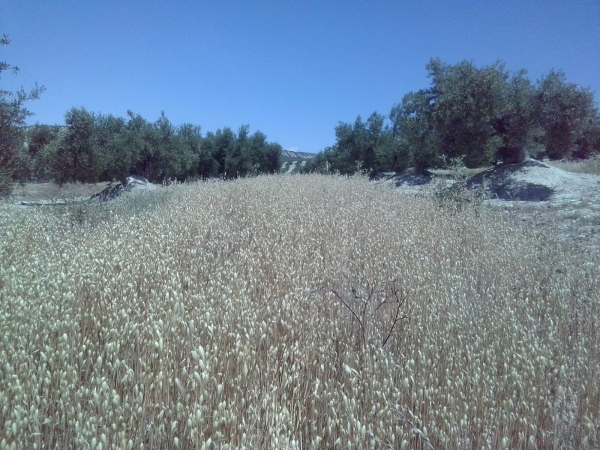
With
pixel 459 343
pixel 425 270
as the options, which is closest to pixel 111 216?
pixel 425 270

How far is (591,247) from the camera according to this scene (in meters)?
5.19

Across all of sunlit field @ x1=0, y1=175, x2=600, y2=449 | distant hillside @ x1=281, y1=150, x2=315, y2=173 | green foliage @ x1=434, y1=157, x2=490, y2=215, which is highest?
distant hillside @ x1=281, y1=150, x2=315, y2=173

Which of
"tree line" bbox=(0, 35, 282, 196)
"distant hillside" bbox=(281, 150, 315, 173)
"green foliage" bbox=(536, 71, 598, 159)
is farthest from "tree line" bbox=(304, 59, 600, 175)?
"distant hillside" bbox=(281, 150, 315, 173)

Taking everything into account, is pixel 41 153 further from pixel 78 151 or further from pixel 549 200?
pixel 549 200

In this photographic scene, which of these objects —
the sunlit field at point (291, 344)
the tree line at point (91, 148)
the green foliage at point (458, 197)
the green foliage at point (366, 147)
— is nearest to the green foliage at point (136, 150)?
the tree line at point (91, 148)

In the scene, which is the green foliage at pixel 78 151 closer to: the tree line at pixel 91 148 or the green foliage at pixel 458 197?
the tree line at pixel 91 148

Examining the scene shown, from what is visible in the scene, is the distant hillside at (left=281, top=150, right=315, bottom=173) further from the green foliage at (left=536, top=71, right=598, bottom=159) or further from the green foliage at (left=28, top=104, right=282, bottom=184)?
the green foliage at (left=536, top=71, right=598, bottom=159)

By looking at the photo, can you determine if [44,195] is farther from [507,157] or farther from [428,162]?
[507,157]

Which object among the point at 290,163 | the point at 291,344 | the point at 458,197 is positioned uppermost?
→ the point at 290,163

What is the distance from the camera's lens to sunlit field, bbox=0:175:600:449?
5.82 feet

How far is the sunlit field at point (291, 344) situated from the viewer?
1772 millimetres

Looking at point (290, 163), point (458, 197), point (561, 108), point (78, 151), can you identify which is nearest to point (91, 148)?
point (78, 151)

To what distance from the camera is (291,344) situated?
2422 mm

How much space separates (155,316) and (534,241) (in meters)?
4.76
